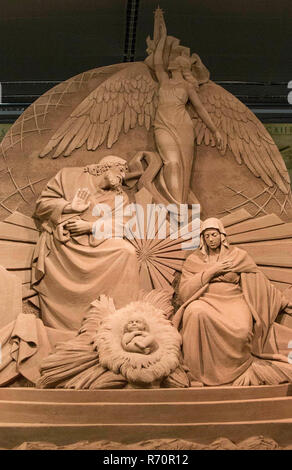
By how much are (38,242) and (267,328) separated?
73.9 inches

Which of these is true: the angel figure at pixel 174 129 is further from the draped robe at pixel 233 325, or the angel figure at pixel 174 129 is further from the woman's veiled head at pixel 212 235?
the draped robe at pixel 233 325

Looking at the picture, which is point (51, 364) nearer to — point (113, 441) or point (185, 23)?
point (113, 441)

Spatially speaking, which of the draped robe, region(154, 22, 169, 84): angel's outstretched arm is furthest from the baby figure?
region(154, 22, 169, 84): angel's outstretched arm

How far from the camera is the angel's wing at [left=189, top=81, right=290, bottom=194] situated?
21.7ft

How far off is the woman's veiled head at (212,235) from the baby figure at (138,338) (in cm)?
87

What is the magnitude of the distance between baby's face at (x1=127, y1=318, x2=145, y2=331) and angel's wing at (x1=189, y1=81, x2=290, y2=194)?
1808 millimetres

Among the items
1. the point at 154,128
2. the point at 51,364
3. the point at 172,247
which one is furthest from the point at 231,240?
the point at 51,364

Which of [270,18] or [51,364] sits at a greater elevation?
[270,18]

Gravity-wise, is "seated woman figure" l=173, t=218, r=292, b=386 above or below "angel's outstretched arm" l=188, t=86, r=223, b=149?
below

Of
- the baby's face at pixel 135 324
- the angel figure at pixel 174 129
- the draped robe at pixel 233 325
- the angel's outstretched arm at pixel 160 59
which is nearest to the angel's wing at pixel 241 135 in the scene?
the angel figure at pixel 174 129

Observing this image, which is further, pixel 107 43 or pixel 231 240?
pixel 107 43

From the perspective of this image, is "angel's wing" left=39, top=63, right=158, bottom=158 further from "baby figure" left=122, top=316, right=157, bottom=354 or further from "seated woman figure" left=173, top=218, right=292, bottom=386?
"baby figure" left=122, top=316, right=157, bottom=354

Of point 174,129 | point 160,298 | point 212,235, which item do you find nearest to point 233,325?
point 160,298

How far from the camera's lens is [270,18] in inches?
262
